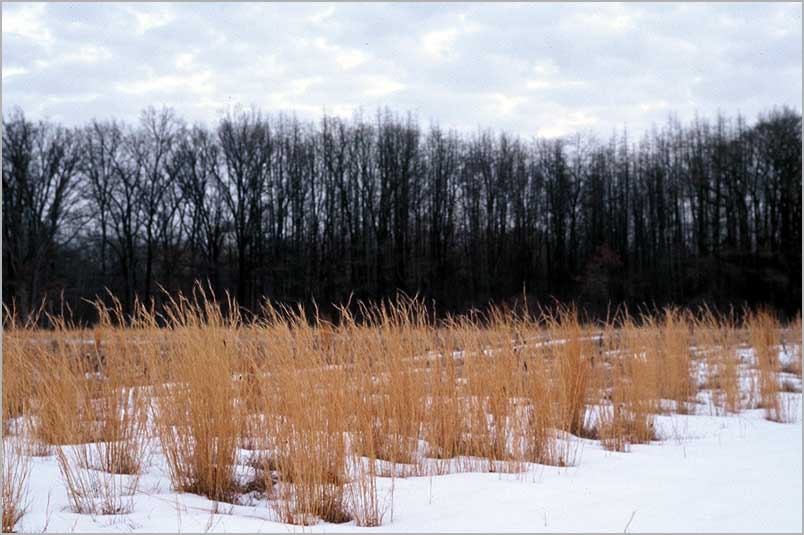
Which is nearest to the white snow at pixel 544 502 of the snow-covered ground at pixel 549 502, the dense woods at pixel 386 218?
the snow-covered ground at pixel 549 502

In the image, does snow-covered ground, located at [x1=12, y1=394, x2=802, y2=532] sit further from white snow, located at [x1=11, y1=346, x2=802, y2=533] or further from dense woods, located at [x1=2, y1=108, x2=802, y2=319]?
dense woods, located at [x1=2, y1=108, x2=802, y2=319]

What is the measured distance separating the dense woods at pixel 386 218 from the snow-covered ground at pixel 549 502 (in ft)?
82.9

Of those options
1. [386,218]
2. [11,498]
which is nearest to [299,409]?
[11,498]

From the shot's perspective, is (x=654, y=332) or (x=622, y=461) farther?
(x=654, y=332)

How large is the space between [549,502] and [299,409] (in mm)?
1317

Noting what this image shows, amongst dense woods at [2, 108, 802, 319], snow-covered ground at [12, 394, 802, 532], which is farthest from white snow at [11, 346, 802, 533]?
dense woods at [2, 108, 802, 319]

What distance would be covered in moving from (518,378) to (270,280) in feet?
89.5

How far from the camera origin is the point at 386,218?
1288 inches

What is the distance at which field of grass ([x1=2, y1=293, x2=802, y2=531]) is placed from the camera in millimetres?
3141

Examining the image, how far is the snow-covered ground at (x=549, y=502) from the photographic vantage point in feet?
9.52

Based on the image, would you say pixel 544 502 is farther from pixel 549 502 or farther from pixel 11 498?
pixel 11 498

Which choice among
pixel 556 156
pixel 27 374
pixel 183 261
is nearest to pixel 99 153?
pixel 183 261

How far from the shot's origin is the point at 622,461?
174 inches

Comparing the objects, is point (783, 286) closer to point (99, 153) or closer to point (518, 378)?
point (518, 378)
